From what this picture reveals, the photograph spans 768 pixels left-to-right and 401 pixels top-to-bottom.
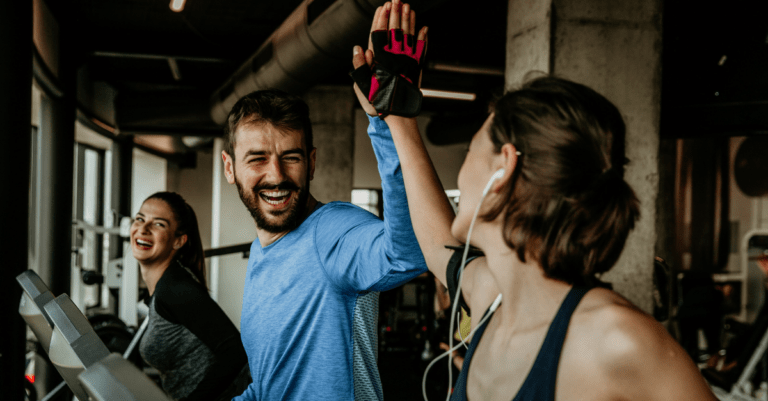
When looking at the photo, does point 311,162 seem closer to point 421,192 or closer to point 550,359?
point 421,192

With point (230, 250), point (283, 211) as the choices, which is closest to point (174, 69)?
point (230, 250)

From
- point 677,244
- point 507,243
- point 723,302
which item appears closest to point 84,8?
point 507,243

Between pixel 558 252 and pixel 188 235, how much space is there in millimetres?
2485

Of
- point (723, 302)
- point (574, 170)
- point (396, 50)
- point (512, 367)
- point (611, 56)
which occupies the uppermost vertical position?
point (611, 56)

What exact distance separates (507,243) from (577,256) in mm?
106

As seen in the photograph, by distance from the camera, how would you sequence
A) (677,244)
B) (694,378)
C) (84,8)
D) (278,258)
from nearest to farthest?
(694,378)
(278,258)
(84,8)
(677,244)

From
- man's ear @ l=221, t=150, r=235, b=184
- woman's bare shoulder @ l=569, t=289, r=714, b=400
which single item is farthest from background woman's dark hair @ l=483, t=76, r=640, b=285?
man's ear @ l=221, t=150, r=235, b=184

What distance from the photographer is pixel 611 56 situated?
9.29 feet

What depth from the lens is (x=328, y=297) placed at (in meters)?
1.18

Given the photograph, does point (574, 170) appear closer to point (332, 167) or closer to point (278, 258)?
point (278, 258)

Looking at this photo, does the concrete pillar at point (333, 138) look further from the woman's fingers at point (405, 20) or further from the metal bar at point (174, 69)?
the woman's fingers at point (405, 20)

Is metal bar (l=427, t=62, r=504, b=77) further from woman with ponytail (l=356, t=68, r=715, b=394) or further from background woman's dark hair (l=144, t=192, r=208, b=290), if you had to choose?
woman with ponytail (l=356, t=68, r=715, b=394)

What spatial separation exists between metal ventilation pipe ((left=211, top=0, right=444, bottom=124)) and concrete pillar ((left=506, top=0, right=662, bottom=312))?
0.73m

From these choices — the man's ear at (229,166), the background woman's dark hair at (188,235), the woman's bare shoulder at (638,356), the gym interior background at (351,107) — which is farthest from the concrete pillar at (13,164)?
the woman's bare shoulder at (638,356)
